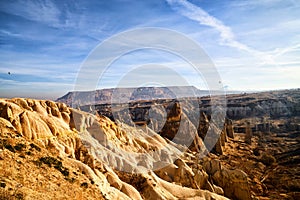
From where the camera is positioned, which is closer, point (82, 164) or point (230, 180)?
point (82, 164)

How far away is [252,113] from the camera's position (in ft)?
468

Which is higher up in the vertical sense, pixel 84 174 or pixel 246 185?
pixel 84 174

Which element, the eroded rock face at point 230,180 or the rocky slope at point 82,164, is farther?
the eroded rock face at point 230,180

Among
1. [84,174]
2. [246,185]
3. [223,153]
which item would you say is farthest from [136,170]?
[223,153]

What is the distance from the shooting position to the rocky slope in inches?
651

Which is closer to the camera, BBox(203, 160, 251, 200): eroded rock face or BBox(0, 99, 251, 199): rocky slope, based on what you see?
BBox(0, 99, 251, 199): rocky slope

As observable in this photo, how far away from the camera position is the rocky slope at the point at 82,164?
1655cm

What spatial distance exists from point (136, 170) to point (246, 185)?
16351 mm

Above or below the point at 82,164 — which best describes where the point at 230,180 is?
below

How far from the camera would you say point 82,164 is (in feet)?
71.1

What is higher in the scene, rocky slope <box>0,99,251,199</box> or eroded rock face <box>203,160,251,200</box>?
rocky slope <box>0,99,251,199</box>

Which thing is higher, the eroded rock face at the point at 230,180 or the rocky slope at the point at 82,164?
the rocky slope at the point at 82,164

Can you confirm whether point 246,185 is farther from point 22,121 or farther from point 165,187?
point 22,121

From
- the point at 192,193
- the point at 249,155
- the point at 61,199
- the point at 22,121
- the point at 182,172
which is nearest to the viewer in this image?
the point at 61,199
